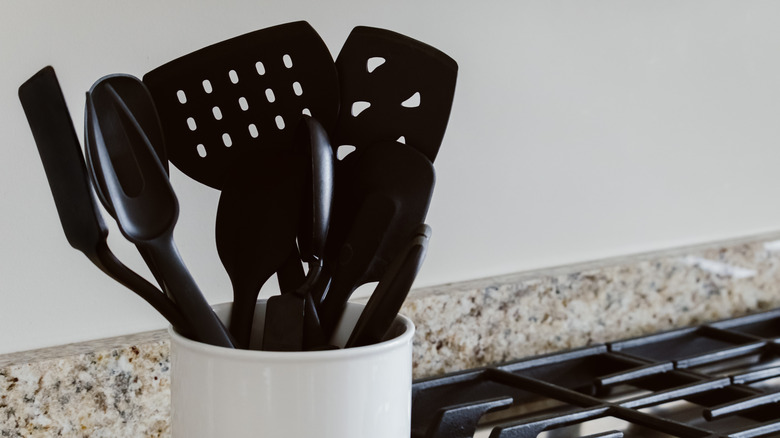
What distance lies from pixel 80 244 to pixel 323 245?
0.42 ft

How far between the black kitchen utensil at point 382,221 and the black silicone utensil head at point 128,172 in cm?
12

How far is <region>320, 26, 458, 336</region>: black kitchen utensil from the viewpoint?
20.1 inches

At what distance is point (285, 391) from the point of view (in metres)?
0.44

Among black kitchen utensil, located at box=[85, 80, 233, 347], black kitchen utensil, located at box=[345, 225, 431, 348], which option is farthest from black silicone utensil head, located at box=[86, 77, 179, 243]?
black kitchen utensil, located at box=[345, 225, 431, 348]

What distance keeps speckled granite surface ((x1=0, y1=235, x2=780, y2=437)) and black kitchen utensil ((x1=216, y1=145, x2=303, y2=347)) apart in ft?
0.53

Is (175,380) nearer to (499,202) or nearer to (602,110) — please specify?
(499,202)

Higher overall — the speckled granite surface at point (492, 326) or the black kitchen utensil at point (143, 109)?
the black kitchen utensil at point (143, 109)

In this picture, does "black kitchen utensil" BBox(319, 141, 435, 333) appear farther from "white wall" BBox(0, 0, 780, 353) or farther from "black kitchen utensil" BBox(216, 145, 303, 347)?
"white wall" BBox(0, 0, 780, 353)

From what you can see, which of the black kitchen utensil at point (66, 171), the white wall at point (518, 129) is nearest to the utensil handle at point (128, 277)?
the black kitchen utensil at point (66, 171)

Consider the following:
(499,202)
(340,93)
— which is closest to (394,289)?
(340,93)

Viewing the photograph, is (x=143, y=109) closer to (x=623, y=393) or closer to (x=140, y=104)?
(x=140, y=104)

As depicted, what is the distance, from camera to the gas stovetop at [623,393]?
25.5 inches

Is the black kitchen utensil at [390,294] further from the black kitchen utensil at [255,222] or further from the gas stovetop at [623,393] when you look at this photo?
the gas stovetop at [623,393]

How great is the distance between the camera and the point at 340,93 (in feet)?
1.75
